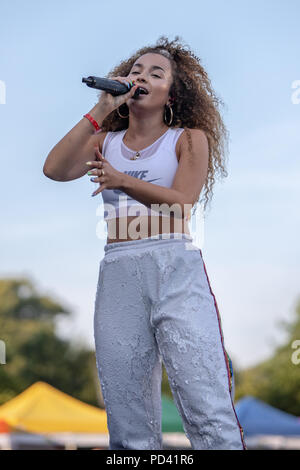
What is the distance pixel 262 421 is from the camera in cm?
1280

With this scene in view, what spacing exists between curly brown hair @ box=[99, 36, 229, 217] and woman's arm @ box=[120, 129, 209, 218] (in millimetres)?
223

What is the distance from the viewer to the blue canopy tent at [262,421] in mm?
12680

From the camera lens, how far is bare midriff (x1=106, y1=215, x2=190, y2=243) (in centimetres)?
241

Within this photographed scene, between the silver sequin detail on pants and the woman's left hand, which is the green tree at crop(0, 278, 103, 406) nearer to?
the silver sequin detail on pants

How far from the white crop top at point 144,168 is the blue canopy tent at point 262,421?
10.9 metres

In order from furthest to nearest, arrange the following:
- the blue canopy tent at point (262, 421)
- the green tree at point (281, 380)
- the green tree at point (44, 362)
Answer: the green tree at point (44, 362) < the green tree at point (281, 380) < the blue canopy tent at point (262, 421)

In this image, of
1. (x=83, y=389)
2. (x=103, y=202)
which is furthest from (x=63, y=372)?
(x=103, y=202)

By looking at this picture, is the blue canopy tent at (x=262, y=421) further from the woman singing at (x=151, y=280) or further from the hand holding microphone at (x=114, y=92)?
the hand holding microphone at (x=114, y=92)

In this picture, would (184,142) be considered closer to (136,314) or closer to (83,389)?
(136,314)

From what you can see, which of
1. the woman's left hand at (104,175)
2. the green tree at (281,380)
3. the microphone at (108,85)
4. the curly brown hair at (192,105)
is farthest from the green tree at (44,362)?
the woman's left hand at (104,175)

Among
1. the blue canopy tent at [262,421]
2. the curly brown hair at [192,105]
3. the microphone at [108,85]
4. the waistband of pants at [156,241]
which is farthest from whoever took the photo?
the blue canopy tent at [262,421]

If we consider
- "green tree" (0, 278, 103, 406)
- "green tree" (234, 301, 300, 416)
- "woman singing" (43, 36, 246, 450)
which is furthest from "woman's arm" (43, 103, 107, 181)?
"green tree" (0, 278, 103, 406)

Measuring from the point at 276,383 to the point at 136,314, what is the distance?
33376mm

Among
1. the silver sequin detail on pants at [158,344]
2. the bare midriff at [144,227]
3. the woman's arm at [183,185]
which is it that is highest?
the woman's arm at [183,185]
